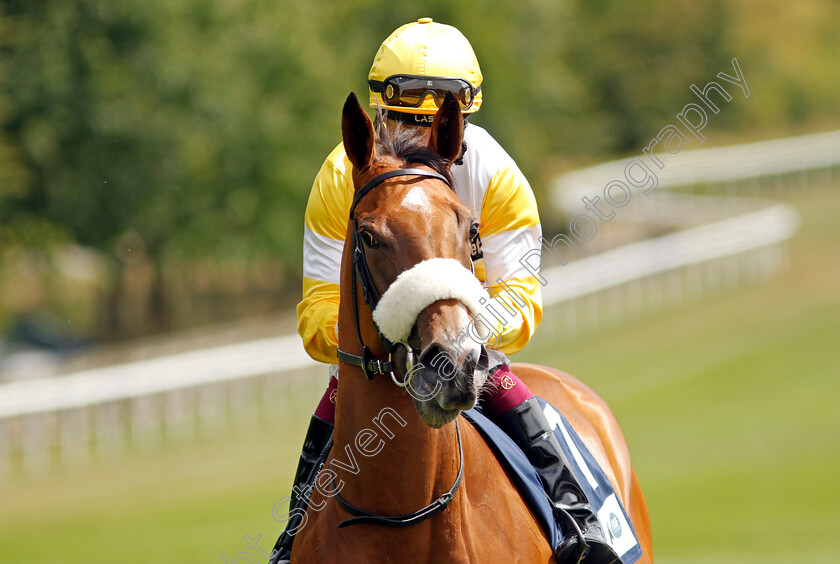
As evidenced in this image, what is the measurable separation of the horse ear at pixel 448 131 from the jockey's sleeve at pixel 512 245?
0.59 m

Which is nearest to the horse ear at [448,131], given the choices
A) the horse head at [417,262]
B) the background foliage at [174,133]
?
the horse head at [417,262]

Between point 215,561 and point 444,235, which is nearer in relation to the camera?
point 444,235

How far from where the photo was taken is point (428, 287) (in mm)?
2963

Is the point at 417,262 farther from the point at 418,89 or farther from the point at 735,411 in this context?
the point at 735,411

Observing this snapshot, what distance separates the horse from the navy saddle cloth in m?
0.16

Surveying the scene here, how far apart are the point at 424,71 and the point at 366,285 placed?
1.27 metres

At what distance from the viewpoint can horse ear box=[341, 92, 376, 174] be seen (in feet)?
11.2

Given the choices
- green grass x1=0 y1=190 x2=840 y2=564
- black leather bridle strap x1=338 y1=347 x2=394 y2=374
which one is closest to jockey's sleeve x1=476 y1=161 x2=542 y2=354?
black leather bridle strap x1=338 y1=347 x2=394 y2=374

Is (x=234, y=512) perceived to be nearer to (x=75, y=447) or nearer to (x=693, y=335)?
(x=75, y=447)

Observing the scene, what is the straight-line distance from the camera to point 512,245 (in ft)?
13.2

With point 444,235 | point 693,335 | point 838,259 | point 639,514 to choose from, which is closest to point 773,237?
point 838,259

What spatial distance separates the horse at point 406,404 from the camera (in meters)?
3.01

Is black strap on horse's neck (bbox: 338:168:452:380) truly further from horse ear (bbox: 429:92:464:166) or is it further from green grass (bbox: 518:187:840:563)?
green grass (bbox: 518:187:840:563)

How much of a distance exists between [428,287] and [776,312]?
2087 cm
